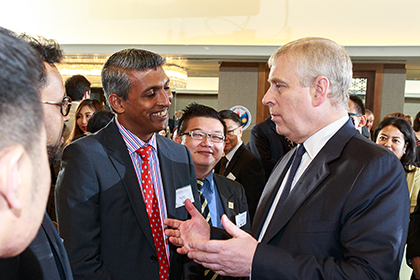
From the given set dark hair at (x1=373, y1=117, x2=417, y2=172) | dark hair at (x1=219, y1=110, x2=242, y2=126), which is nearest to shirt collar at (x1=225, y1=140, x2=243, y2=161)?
dark hair at (x1=219, y1=110, x2=242, y2=126)

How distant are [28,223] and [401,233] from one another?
114 cm

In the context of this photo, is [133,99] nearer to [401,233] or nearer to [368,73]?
[401,233]

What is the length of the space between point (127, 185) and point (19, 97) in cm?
113

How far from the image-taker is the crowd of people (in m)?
0.58

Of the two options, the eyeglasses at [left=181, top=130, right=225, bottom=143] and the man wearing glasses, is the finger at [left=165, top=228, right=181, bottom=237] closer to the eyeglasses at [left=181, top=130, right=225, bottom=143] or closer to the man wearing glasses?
the man wearing glasses

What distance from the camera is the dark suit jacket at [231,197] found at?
2.29m

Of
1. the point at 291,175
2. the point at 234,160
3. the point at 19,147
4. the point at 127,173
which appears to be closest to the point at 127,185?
the point at 127,173

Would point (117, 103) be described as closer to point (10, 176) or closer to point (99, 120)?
point (99, 120)

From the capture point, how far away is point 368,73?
764 cm

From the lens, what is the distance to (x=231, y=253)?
125 centimetres

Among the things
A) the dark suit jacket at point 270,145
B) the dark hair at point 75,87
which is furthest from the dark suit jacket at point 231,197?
the dark hair at point 75,87

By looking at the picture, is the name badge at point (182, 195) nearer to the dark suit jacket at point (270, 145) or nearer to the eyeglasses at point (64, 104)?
the eyeglasses at point (64, 104)

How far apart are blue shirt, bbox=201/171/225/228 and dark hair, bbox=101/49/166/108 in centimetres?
83

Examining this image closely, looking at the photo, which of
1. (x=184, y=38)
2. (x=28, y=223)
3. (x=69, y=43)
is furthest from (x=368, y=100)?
(x=28, y=223)
